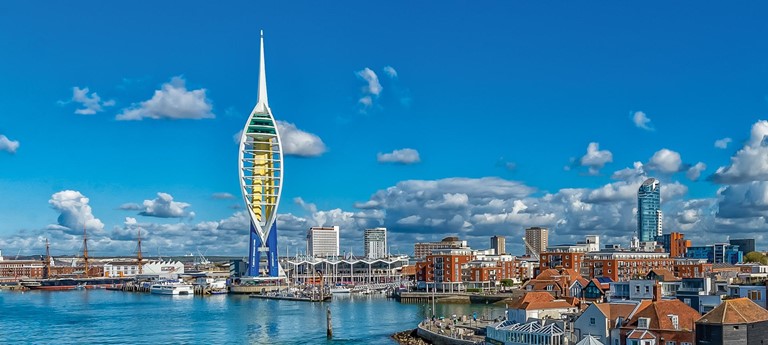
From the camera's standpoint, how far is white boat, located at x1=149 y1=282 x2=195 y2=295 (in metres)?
103

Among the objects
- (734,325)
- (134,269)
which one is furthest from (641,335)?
(134,269)

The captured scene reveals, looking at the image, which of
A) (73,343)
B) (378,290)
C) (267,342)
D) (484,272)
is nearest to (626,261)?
(484,272)

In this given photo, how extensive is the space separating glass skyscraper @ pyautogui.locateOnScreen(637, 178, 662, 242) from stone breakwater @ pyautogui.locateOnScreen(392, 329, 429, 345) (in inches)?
5953

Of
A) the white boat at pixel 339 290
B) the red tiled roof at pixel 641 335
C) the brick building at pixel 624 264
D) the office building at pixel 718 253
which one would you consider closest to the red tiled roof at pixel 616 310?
the red tiled roof at pixel 641 335

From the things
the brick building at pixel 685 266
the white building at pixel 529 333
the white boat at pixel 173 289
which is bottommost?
the white boat at pixel 173 289

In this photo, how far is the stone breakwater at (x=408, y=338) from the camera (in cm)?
3960

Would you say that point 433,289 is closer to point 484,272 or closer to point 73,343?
point 484,272

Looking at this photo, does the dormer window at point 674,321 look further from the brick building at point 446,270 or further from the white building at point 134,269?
the white building at point 134,269

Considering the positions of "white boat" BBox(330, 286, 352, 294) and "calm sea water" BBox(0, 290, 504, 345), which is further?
"white boat" BBox(330, 286, 352, 294)

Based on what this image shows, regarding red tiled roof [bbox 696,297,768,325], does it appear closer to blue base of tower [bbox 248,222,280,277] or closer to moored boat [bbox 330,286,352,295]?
moored boat [bbox 330,286,352,295]

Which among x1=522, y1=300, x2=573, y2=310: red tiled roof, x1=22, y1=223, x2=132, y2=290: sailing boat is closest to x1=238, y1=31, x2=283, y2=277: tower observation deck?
x1=22, y1=223, x2=132, y2=290: sailing boat

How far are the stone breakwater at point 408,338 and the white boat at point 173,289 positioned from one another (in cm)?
6432

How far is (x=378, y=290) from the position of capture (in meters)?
100

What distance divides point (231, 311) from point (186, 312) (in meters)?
3.47
